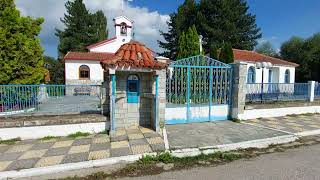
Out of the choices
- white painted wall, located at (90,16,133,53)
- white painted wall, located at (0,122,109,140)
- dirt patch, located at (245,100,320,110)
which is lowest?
white painted wall, located at (0,122,109,140)

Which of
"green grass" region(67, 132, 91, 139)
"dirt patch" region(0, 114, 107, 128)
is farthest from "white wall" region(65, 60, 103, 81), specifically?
"green grass" region(67, 132, 91, 139)

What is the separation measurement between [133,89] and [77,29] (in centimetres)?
3364

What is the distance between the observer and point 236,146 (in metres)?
6.24

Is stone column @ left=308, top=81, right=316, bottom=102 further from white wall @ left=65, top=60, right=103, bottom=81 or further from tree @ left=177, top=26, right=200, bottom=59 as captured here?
white wall @ left=65, top=60, right=103, bottom=81

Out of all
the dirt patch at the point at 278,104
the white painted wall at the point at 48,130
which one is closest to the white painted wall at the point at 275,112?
the dirt patch at the point at 278,104

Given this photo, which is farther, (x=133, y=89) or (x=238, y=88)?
(x=238, y=88)

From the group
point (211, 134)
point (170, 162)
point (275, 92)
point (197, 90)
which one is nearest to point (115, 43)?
point (275, 92)

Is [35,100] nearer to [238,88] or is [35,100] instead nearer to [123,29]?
[238,88]

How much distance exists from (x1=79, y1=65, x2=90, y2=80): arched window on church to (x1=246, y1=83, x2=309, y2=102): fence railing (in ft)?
59.4

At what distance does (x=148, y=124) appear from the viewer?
7832mm

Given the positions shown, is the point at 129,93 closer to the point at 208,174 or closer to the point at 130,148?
the point at 130,148

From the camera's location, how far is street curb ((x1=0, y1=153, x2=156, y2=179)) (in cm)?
448

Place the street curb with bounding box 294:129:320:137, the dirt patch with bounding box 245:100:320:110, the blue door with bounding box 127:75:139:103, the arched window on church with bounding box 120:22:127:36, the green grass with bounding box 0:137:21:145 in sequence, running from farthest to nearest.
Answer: the arched window on church with bounding box 120:22:127:36
the dirt patch with bounding box 245:100:320:110
the street curb with bounding box 294:129:320:137
the blue door with bounding box 127:75:139:103
the green grass with bounding box 0:137:21:145

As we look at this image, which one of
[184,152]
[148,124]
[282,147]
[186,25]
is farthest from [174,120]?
[186,25]
